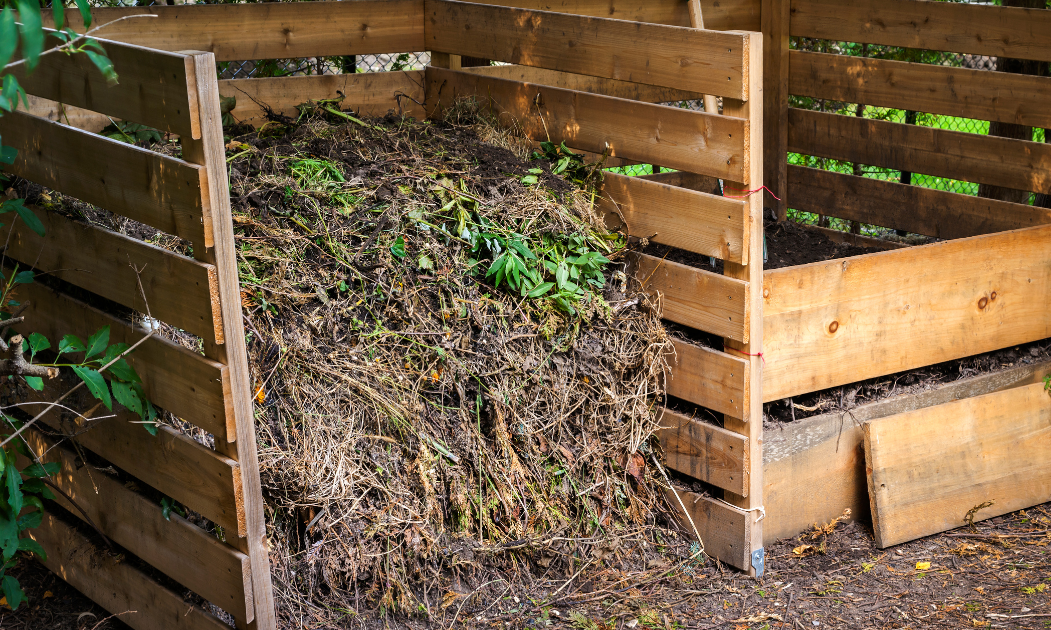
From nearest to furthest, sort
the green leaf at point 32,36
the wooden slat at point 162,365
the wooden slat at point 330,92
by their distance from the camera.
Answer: the green leaf at point 32,36
the wooden slat at point 162,365
the wooden slat at point 330,92

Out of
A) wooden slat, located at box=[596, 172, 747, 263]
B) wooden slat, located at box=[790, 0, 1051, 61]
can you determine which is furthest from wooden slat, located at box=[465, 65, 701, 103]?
wooden slat, located at box=[596, 172, 747, 263]

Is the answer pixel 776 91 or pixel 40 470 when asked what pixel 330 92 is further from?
pixel 776 91

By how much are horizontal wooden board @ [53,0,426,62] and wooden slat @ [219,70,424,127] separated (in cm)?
13

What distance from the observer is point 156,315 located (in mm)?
2936

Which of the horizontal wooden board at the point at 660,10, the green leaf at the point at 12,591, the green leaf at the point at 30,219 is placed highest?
the horizontal wooden board at the point at 660,10

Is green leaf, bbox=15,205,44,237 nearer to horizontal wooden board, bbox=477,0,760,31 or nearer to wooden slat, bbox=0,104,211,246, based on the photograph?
wooden slat, bbox=0,104,211,246

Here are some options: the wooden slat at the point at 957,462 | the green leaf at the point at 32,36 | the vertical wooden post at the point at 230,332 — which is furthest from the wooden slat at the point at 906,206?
the green leaf at the point at 32,36

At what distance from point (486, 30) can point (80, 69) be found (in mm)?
2104

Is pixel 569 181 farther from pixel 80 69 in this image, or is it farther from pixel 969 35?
pixel 969 35

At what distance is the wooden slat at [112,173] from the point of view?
2.68 m

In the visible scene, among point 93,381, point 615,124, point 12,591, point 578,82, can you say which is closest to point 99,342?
point 93,381

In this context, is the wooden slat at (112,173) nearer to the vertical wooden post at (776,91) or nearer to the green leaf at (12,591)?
the green leaf at (12,591)

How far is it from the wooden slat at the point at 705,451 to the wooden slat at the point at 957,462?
0.70 meters

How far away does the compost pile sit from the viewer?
3420 mm
